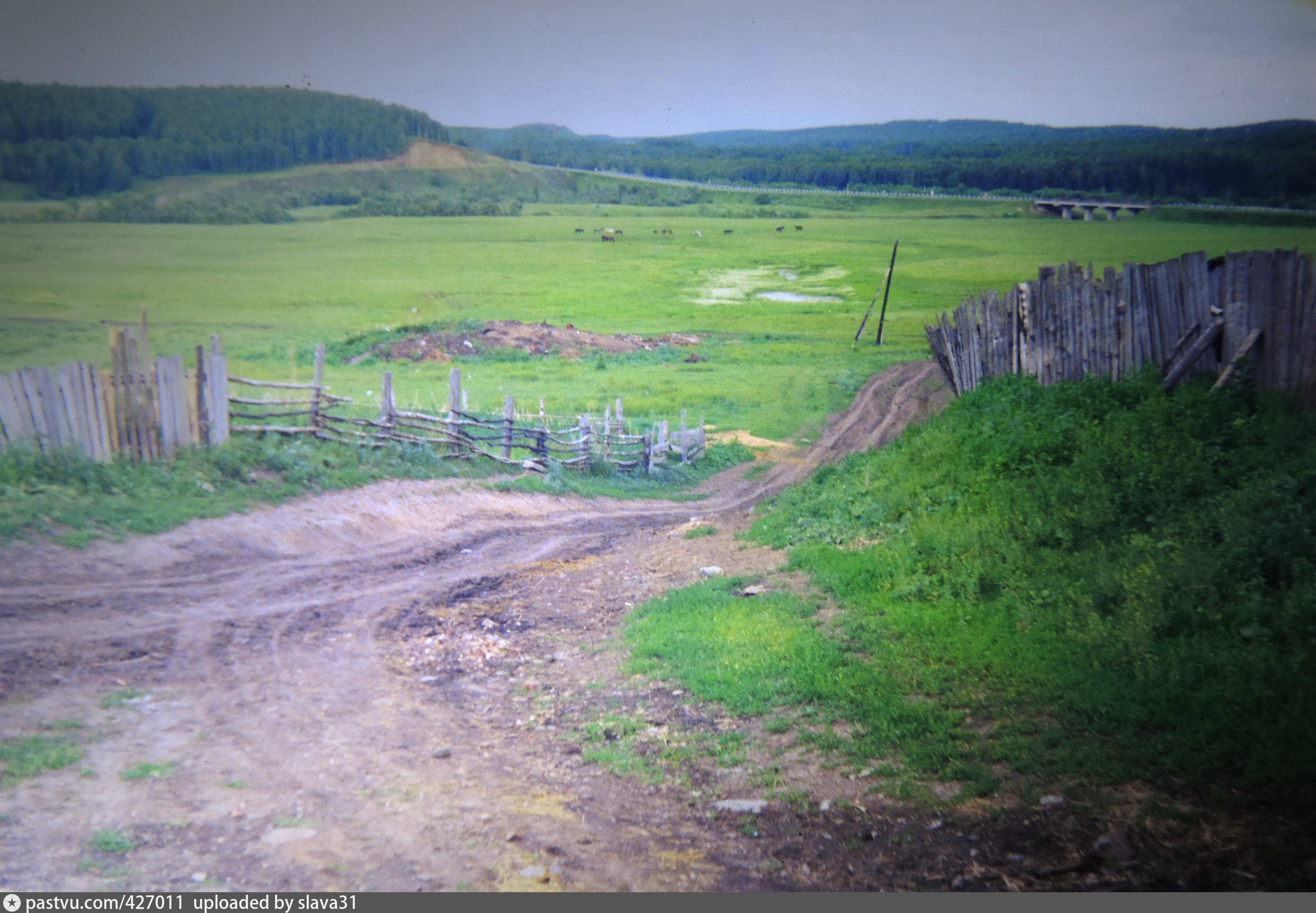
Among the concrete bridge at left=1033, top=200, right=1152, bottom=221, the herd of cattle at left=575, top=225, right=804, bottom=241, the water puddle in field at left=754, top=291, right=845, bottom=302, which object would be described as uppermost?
the herd of cattle at left=575, top=225, right=804, bottom=241

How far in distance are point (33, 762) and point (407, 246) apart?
12.8 metres

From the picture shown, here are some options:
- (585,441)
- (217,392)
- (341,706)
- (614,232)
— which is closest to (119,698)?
(341,706)

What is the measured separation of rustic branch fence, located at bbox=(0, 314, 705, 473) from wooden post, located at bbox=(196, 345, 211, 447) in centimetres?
1

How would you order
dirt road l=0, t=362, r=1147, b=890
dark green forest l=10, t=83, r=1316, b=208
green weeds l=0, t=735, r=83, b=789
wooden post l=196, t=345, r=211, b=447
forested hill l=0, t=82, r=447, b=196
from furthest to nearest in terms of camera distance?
1. wooden post l=196, t=345, r=211, b=447
2. forested hill l=0, t=82, r=447, b=196
3. dark green forest l=10, t=83, r=1316, b=208
4. green weeds l=0, t=735, r=83, b=789
5. dirt road l=0, t=362, r=1147, b=890

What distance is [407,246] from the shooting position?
15.8m

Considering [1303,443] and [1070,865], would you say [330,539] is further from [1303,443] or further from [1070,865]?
[1303,443]

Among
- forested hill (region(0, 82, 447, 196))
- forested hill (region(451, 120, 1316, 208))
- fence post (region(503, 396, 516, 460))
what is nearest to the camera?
forested hill (region(451, 120, 1316, 208))

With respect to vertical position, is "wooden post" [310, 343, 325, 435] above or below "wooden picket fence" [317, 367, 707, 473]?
above

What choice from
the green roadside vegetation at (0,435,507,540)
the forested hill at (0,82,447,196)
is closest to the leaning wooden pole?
the forested hill at (0,82,447,196)

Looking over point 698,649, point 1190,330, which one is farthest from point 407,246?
point 1190,330

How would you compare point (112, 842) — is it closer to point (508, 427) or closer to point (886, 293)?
point (508, 427)

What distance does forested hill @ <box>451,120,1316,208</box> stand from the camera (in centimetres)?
783

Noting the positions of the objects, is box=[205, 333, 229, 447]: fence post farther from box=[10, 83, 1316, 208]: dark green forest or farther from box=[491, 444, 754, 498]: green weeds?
box=[491, 444, 754, 498]: green weeds

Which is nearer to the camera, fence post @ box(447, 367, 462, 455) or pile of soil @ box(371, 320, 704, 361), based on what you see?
fence post @ box(447, 367, 462, 455)
